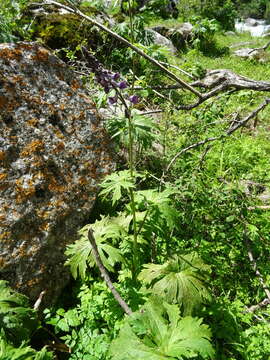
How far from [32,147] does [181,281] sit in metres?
1.78

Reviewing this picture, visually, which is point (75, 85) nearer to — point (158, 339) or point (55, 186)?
point (55, 186)

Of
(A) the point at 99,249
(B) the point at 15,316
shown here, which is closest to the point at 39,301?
(B) the point at 15,316

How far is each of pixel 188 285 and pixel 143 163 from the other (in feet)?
6.83

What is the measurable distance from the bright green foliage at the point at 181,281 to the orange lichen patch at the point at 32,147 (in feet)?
4.85

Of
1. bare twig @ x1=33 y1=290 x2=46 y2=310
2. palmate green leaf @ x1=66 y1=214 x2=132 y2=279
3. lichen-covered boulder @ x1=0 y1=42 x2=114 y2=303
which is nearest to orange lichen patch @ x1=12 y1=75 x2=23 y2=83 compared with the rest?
lichen-covered boulder @ x1=0 y1=42 x2=114 y2=303

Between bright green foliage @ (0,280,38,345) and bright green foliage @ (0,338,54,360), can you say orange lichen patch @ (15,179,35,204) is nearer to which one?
bright green foliage @ (0,280,38,345)

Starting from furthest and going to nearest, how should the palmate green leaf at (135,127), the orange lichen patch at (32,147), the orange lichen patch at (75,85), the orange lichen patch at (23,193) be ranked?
1. the orange lichen patch at (75,85)
2. the orange lichen patch at (32,147)
3. the orange lichen patch at (23,193)
4. the palmate green leaf at (135,127)

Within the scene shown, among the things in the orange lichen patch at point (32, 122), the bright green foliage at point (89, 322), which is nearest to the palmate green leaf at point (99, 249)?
the bright green foliage at point (89, 322)

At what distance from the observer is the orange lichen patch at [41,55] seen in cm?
317

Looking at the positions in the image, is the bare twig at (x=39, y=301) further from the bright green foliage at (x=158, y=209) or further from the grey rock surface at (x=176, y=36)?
the grey rock surface at (x=176, y=36)

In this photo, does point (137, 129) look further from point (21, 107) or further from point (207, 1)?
point (207, 1)

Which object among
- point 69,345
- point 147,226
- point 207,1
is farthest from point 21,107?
point 207,1

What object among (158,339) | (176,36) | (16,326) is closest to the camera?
(158,339)

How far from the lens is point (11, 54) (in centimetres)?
299
